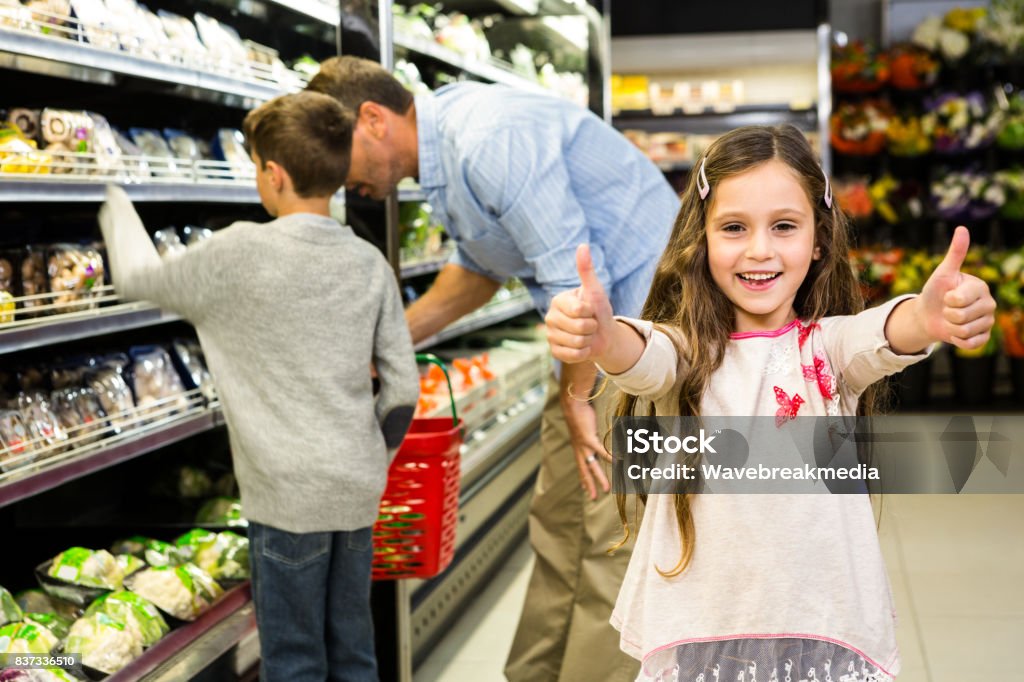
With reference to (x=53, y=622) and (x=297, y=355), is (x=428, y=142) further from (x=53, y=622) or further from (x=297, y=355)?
(x=53, y=622)

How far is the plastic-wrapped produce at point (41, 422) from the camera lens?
2334mm

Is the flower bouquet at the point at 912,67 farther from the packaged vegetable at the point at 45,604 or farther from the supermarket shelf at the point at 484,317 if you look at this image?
the packaged vegetable at the point at 45,604

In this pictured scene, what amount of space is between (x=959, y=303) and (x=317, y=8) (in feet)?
7.65

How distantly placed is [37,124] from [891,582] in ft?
6.41

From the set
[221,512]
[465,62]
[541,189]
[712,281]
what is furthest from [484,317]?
[712,281]

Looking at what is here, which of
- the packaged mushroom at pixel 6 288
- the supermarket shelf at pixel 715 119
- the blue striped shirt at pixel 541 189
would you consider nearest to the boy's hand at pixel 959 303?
the blue striped shirt at pixel 541 189

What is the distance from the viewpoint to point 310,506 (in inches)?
88.1

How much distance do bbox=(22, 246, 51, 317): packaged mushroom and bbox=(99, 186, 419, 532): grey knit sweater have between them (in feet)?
0.87

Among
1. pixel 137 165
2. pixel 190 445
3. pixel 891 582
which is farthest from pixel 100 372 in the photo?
pixel 891 582

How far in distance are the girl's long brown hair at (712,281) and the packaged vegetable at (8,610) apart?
1.44 meters

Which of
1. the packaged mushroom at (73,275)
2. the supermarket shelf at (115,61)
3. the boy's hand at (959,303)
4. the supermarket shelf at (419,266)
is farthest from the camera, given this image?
the supermarket shelf at (419,266)

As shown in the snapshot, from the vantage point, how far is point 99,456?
2.32 metres

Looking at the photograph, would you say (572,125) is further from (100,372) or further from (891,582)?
(891,582)

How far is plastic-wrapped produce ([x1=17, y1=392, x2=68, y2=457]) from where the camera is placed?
2.33 metres
